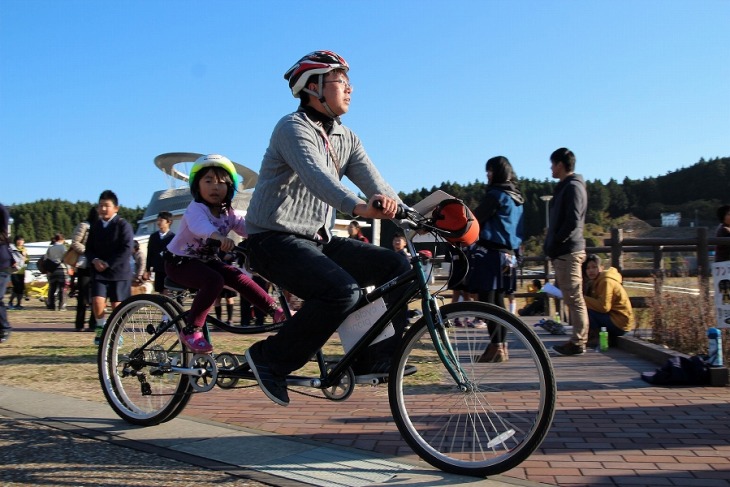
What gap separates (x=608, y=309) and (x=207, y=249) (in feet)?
17.8

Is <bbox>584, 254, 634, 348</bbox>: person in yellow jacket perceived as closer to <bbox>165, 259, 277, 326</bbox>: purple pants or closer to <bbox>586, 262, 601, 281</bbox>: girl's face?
<bbox>586, 262, 601, 281</bbox>: girl's face

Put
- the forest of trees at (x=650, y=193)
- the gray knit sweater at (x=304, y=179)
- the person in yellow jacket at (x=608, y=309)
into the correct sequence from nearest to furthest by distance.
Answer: the gray knit sweater at (x=304, y=179), the person in yellow jacket at (x=608, y=309), the forest of trees at (x=650, y=193)

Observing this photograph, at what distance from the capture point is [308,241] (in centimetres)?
366

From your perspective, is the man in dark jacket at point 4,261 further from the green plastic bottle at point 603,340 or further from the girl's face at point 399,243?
the green plastic bottle at point 603,340

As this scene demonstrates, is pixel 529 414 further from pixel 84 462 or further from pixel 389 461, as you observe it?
pixel 84 462

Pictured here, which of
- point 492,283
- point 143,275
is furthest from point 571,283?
point 143,275

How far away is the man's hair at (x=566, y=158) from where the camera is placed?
24.5 ft

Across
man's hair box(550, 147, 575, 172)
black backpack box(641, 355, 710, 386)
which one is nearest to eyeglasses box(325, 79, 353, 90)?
black backpack box(641, 355, 710, 386)

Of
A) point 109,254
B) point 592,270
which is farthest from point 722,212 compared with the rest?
point 109,254

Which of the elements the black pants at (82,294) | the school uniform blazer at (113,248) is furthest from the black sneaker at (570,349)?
the black pants at (82,294)

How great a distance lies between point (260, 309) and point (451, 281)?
1.29m

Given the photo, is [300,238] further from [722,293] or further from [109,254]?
[109,254]

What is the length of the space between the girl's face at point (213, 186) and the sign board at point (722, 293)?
424 cm

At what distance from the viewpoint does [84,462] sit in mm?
3451
